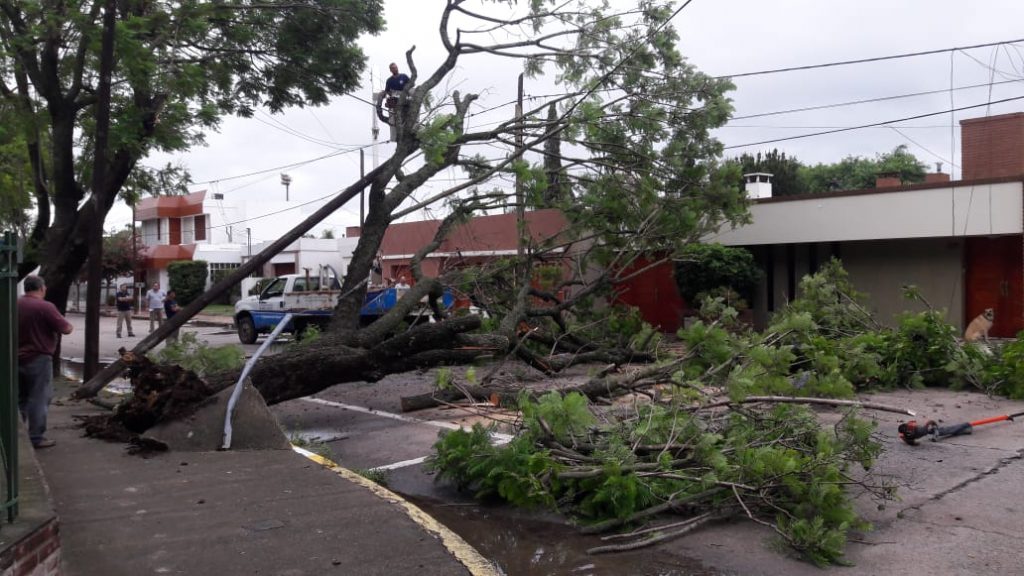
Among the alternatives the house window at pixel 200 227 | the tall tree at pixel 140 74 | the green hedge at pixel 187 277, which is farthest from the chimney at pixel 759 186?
the house window at pixel 200 227

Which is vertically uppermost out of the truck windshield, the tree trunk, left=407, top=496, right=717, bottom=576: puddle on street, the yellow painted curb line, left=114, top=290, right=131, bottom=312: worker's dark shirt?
the truck windshield

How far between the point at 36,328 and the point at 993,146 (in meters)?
19.9

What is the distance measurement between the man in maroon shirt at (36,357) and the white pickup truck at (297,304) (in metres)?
11.8

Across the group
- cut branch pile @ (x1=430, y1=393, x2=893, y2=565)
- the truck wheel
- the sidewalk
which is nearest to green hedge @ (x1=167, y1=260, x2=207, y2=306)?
the truck wheel

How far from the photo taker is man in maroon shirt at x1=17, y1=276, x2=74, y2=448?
7609 mm

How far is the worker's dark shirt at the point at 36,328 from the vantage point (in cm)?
764

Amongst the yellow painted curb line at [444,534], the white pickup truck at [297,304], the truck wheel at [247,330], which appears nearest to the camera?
the yellow painted curb line at [444,534]

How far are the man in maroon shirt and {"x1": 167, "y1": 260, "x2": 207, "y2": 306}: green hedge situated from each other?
37420 mm

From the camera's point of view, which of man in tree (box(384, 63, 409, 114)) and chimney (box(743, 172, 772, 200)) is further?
chimney (box(743, 172, 772, 200))

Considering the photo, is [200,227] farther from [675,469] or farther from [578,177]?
[675,469]

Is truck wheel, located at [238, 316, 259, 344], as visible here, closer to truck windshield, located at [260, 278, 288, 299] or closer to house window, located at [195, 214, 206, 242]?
truck windshield, located at [260, 278, 288, 299]

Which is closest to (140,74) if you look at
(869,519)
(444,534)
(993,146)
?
(444,534)

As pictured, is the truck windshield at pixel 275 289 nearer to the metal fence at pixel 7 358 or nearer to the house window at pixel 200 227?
the metal fence at pixel 7 358

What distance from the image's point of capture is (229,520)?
5.66m
